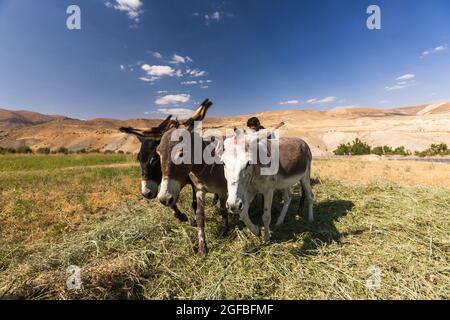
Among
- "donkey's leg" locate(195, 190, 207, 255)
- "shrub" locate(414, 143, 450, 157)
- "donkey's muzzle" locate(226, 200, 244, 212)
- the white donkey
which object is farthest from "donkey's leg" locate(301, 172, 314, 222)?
"shrub" locate(414, 143, 450, 157)

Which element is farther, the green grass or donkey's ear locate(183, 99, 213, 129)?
the green grass

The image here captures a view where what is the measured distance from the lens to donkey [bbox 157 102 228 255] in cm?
462

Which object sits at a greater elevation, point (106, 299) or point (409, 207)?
point (409, 207)

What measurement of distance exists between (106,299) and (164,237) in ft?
6.13

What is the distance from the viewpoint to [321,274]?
4.04 m

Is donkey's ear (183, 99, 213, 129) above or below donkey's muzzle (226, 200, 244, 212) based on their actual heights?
above

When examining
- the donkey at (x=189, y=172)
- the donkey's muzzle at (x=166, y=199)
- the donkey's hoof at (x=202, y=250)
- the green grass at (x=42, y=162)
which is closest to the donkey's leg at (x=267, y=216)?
the donkey at (x=189, y=172)

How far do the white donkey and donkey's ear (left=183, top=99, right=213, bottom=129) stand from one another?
0.99m

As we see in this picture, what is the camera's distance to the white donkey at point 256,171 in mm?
4297

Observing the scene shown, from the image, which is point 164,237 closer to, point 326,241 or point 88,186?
point 326,241

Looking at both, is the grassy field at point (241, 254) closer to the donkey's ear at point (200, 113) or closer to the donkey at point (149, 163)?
the donkey at point (149, 163)

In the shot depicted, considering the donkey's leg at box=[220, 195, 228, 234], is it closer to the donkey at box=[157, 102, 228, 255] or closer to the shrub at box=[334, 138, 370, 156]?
the donkey at box=[157, 102, 228, 255]

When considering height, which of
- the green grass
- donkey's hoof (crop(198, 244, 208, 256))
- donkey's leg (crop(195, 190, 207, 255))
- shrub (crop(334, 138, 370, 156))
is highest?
shrub (crop(334, 138, 370, 156))

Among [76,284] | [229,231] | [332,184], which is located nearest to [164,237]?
[229,231]
